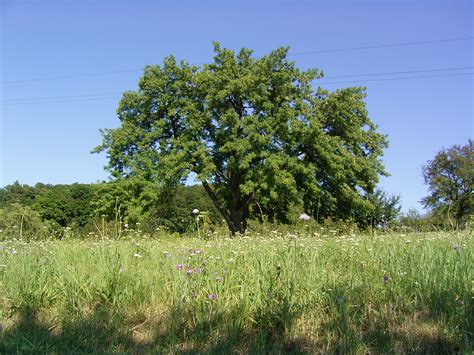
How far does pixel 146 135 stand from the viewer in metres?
28.4

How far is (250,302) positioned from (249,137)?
75.1 feet

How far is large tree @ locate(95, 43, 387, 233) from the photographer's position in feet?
87.0

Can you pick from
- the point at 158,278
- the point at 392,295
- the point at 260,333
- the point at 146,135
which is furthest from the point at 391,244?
the point at 146,135

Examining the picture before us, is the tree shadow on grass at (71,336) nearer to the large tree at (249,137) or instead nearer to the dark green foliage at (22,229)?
the dark green foliage at (22,229)

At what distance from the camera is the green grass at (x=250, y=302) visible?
10.2ft

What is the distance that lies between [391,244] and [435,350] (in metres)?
1.66

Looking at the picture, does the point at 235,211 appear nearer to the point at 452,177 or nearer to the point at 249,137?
the point at 249,137

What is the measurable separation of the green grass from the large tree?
21.2 m

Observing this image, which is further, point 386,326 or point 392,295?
point 392,295

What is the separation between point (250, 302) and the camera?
3436 millimetres

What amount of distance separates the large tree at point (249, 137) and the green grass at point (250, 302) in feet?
69.6

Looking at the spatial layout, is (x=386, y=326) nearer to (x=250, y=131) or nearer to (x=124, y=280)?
(x=124, y=280)

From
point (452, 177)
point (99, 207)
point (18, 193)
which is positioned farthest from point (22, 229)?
point (18, 193)

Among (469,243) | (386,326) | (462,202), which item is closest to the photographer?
(386,326)
